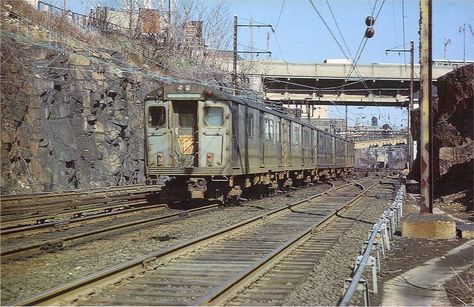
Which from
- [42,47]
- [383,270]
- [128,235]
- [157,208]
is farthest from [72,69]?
[383,270]

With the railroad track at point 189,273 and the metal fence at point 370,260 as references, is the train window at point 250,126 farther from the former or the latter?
the metal fence at point 370,260

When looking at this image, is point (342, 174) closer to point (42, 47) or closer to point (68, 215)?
point (42, 47)

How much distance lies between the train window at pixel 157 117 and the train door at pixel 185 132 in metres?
0.34

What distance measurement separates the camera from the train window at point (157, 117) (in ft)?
58.0

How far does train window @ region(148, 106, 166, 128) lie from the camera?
17.7 metres

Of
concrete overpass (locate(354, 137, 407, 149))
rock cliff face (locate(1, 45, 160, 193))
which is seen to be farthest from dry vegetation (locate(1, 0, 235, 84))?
concrete overpass (locate(354, 137, 407, 149))

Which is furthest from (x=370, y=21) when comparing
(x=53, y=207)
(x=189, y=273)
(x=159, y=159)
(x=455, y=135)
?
(x=189, y=273)

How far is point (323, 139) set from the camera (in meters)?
36.1

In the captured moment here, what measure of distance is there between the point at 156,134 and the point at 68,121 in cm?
891

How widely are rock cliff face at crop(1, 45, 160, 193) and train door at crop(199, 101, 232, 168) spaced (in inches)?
319

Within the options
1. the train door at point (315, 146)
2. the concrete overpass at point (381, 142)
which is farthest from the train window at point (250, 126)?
the concrete overpass at point (381, 142)

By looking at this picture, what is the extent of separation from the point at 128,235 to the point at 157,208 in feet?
18.6

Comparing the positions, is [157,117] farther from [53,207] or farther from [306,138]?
[306,138]

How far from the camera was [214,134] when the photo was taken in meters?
17.2
